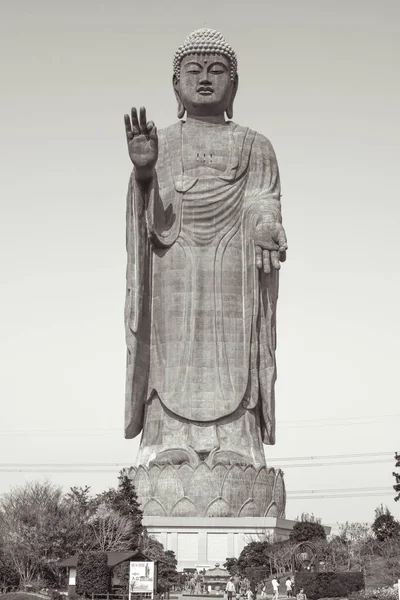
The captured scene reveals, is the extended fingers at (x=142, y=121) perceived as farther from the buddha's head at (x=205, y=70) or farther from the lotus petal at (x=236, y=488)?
the lotus petal at (x=236, y=488)

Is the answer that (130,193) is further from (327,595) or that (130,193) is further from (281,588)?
(327,595)

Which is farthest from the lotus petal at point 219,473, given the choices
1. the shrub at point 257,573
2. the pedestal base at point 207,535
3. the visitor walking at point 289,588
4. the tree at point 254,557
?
the visitor walking at point 289,588

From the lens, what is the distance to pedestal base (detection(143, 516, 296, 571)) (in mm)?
30797

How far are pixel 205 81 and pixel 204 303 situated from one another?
7040 millimetres

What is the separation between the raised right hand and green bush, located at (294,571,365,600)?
12.4 meters

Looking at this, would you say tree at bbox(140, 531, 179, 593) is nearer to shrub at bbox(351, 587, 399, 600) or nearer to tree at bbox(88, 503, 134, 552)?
tree at bbox(88, 503, 134, 552)

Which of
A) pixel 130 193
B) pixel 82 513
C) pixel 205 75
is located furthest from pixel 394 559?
pixel 205 75

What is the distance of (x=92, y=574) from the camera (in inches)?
850

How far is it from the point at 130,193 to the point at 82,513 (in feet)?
34.4

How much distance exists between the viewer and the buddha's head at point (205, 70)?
34.3 meters

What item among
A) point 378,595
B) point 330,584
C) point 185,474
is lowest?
point 378,595

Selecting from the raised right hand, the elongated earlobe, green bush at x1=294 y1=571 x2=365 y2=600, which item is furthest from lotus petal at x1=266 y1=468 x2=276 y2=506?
the elongated earlobe

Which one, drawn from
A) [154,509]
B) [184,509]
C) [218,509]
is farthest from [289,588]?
[154,509]

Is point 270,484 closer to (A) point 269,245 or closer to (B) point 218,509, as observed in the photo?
(B) point 218,509
